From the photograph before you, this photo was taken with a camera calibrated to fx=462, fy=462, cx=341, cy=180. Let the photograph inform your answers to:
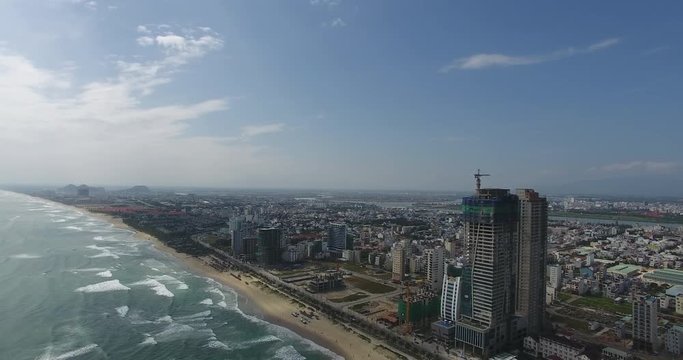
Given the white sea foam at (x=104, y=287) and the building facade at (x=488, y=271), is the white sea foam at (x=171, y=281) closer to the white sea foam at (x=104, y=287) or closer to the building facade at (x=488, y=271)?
the white sea foam at (x=104, y=287)

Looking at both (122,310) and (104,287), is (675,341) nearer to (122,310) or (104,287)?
(122,310)

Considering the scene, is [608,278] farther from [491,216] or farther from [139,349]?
[139,349]

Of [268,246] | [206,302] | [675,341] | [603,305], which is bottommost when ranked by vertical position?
[206,302]

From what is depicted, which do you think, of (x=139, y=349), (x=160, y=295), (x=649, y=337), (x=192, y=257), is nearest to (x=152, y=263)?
(x=192, y=257)

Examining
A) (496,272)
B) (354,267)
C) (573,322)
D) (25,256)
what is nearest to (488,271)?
(496,272)

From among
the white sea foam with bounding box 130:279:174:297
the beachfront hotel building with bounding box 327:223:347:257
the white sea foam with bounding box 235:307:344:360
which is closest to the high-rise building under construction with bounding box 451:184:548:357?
the white sea foam with bounding box 235:307:344:360

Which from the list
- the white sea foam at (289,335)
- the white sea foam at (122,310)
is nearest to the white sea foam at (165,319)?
the white sea foam at (122,310)

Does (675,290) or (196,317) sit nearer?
(196,317)
